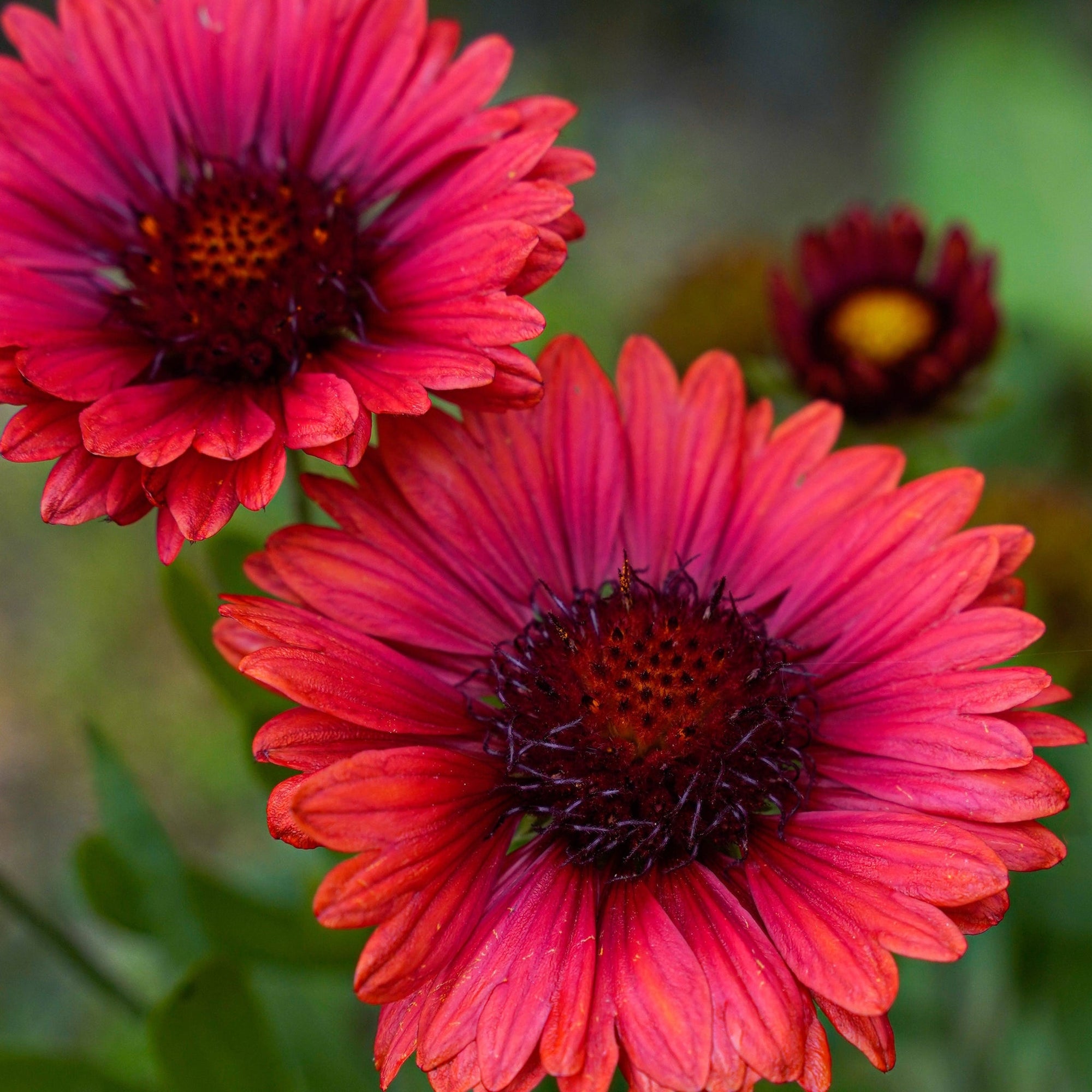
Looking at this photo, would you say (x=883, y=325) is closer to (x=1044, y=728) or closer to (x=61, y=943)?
(x=1044, y=728)

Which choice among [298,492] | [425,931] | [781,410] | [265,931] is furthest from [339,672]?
[781,410]

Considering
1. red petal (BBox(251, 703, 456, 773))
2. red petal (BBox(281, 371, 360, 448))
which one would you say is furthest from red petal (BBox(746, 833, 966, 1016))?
red petal (BBox(281, 371, 360, 448))

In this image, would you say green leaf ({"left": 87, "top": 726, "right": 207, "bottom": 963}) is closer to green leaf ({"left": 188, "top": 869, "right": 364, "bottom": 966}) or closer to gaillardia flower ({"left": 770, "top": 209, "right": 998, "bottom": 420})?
green leaf ({"left": 188, "top": 869, "right": 364, "bottom": 966})

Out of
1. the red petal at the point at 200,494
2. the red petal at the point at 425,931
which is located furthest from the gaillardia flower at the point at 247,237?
the red petal at the point at 425,931

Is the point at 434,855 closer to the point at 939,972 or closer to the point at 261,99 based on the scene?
the point at 261,99

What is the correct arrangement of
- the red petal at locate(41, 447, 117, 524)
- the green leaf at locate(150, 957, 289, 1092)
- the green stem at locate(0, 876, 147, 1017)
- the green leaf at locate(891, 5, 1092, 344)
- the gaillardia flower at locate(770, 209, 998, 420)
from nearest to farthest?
the red petal at locate(41, 447, 117, 524) → the green leaf at locate(150, 957, 289, 1092) → the green stem at locate(0, 876, 147, 1017) → the gaillardia flower at locate(770, 209, 998, 420) → the green leaf at locate(891, 5, 1092, 344)

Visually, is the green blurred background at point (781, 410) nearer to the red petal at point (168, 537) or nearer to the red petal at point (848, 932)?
the red petal at point (168, 537)

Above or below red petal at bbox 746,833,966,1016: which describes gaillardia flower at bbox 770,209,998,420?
above
